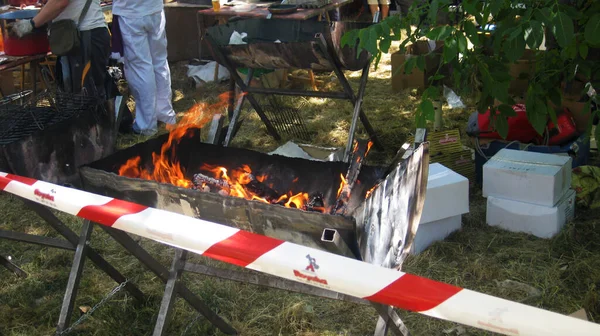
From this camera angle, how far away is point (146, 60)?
683 cm

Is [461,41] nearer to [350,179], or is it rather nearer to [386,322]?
[350,179]

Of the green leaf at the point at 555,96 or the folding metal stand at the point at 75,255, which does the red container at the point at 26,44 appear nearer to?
the folding metal stand at the point at 75,255

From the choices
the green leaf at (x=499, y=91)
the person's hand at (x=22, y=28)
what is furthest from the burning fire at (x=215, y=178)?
the person's hand at (x=22, y=28)

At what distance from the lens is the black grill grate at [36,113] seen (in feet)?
14.8

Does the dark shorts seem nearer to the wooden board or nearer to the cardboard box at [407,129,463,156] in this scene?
the cardboard box at [407,129,463,156]

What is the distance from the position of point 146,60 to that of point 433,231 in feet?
12.6

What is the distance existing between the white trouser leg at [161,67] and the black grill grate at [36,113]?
200cm

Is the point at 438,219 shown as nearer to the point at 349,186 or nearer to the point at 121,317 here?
the point at 349,186

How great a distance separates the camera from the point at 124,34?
6.69 m

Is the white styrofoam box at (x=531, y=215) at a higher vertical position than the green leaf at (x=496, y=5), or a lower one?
lower

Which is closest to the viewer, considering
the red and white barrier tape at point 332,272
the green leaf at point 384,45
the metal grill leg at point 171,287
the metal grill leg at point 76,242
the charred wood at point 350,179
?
the red and white barrier tape at point 332,272

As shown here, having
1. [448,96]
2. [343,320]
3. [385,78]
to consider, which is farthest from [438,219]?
[385,78]

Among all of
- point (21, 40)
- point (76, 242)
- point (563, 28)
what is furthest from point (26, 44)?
point (563, 28)

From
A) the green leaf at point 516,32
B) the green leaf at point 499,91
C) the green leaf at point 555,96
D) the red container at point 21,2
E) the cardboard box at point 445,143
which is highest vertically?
the green leaf at point 516,32
